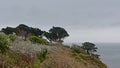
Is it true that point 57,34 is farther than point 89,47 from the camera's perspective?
Yes

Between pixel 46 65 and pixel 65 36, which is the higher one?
pixel 65 36

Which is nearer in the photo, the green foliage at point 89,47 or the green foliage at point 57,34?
the green foliage at point 89,47

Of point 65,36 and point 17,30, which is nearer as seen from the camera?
point 17,30

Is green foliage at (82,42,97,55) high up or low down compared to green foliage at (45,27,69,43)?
down

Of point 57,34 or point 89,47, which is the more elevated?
point 57,34

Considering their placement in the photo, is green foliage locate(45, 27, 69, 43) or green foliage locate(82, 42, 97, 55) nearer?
green foliage locate(82, 42, 97, 55)

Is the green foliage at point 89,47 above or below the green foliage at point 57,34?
below

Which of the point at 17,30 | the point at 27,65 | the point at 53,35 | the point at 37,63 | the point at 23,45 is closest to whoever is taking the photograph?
the point at 27,65

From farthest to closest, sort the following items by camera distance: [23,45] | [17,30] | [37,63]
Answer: [17,30] < [23,45] < [37,63]

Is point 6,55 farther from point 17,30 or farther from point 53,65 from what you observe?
point 17,30

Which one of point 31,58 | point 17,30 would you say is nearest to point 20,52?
point 31,58

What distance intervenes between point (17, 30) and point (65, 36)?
12772 millimetres

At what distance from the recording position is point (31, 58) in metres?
24.8

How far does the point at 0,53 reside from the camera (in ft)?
74.1
